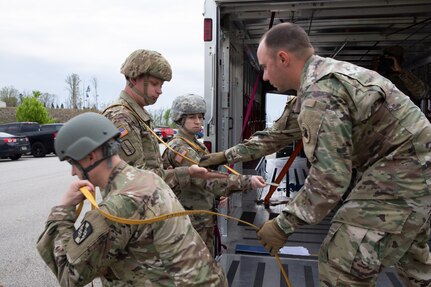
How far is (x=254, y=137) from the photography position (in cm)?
299

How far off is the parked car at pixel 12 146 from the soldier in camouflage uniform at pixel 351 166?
16.2 meters

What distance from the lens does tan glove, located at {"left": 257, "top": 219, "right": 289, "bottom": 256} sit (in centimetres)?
196

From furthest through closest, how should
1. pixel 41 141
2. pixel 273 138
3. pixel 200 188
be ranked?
pixel 41 141 → pixel 200 188 → pixel 273 138

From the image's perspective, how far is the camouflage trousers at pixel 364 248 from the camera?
6.31ft

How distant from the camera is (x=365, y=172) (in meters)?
2.03

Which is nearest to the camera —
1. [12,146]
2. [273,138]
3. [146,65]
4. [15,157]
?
[146,65]

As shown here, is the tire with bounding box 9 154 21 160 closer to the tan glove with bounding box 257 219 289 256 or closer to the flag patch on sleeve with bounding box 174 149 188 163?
the flag patch on sleeve with bounding box 174 149 188 163

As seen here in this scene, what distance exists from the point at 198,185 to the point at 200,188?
5 cm

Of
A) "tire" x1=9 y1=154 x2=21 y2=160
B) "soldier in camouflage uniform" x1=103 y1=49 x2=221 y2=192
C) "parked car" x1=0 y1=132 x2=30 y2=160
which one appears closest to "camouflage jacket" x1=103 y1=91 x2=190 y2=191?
"soldier in camouflage uniform" x1=103 y1=49 x2=221 y2=192

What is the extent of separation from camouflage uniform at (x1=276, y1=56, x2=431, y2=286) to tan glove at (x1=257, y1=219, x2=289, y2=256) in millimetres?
41

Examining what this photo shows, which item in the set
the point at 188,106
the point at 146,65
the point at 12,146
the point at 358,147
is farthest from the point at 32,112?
the point at 358,147

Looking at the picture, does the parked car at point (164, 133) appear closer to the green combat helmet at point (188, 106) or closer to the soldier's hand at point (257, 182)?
Answer: the green combat helmet at point (188, 106)

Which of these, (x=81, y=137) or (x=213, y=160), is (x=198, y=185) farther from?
(x=81, y=137)

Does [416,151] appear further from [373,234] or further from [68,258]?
[68,258]
